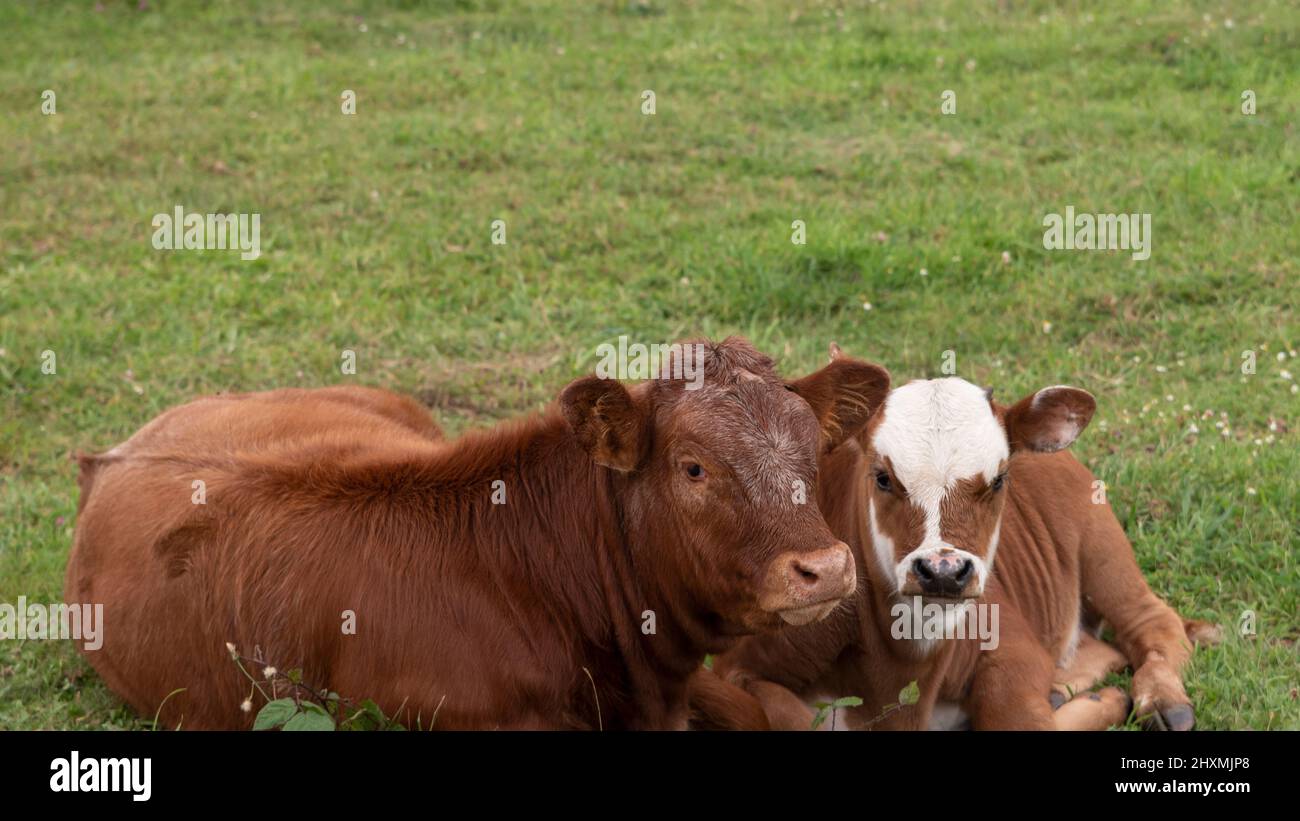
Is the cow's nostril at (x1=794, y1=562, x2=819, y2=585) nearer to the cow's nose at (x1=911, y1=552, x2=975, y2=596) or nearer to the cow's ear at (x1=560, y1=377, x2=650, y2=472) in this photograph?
the cow's ear at (x1=560, y1=377, x2=650, y2=472)

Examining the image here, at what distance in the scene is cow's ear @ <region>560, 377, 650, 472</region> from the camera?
5027mm

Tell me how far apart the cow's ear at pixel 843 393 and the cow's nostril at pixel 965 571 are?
24.8 inches

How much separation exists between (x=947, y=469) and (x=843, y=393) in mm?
564

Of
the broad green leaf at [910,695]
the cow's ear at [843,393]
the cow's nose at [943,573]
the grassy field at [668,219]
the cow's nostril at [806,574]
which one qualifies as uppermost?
the grassy field at [668,219]

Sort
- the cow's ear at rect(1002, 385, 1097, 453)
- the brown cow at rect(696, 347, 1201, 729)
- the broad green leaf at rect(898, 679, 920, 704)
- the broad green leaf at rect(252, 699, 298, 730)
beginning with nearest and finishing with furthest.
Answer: the broad green leaf at rect(252, 699, 298, 730), the broad green leaf at rect(898, 679, 920, 704), the brown cow at rect(696, 347, 1201, 729), the cow's ear at rect(1002, 385, 1097, 453)

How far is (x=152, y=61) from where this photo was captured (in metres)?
14.4

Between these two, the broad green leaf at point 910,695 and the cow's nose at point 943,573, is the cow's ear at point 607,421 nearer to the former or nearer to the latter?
the cow's nose at point 943,573

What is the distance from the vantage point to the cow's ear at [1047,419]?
6070 millimetres

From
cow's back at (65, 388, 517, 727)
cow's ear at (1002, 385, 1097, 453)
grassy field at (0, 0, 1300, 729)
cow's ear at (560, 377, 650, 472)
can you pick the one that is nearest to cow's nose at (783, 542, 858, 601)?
cow's ear at (560, 377, 650, 472)

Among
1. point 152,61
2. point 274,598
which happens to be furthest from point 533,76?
point 274,598

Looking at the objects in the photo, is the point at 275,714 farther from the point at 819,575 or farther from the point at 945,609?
the point at 945,609

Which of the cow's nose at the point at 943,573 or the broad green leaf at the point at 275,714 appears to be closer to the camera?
the broad green leaf at the point at 275,714

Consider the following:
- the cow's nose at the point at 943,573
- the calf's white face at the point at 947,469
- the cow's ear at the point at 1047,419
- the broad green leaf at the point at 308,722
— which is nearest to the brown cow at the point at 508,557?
the broad green leaf at the point at 308,722
